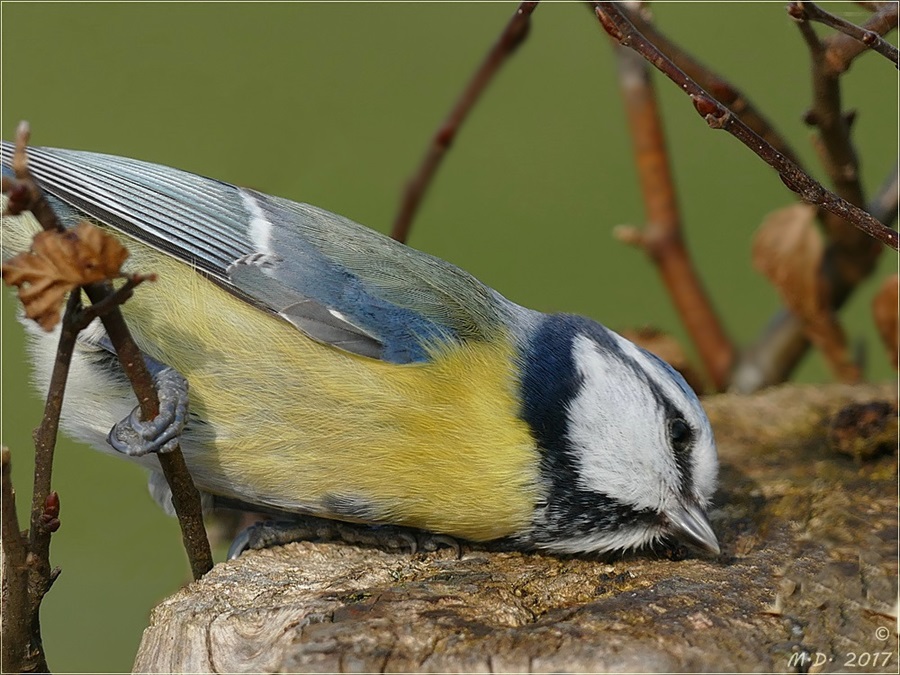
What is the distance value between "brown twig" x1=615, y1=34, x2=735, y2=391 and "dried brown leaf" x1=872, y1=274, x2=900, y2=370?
57cm

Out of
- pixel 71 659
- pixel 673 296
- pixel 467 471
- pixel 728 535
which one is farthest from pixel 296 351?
pixel 71 659

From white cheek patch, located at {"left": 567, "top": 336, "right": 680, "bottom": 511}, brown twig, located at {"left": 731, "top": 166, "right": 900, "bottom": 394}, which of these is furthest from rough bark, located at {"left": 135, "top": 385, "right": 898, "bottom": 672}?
brown twig, located at {"left": 731, "top": 166, "right": 900, "bottom": 394}

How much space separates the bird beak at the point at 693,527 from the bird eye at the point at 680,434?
11cm

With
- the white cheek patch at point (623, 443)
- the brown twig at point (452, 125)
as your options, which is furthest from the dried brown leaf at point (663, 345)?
the brown twig at point (452, 125)

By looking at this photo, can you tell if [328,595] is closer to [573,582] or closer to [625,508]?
[573,582]

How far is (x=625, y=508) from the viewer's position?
1.72 metres

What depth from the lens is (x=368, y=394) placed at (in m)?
1.69

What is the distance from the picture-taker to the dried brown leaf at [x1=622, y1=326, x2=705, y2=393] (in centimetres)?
225

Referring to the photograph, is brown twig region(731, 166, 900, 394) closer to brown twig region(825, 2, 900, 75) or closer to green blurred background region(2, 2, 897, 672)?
brown twig region(825, 2, 900, 75)

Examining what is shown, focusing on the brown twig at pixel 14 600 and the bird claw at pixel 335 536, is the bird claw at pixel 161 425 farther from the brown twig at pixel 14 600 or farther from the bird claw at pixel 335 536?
the bird claw at pixel 335 536

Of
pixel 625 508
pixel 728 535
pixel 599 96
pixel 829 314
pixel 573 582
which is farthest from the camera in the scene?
pixel 599 96

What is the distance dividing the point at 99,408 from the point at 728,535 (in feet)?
3.79

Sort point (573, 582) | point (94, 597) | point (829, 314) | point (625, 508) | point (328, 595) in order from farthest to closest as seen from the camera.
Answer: point (94, 597), point (829, 314), point (625, 508), point (573, 582), point (328, 595)

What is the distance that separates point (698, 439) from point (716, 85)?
0.63 metres
